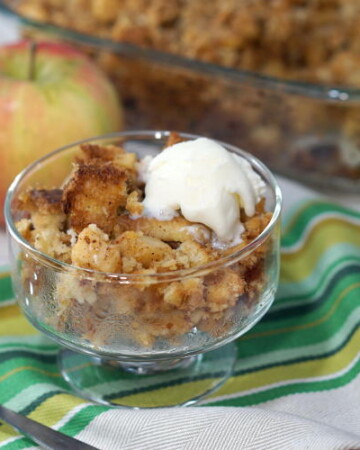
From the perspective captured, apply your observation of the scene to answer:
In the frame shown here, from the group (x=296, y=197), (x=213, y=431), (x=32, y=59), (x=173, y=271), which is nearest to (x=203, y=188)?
(x=173, y=271)

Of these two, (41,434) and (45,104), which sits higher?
(45,104)

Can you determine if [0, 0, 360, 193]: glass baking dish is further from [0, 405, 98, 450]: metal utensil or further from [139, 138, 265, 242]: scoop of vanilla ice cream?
[0, 405, 98, 450]: metal utensil

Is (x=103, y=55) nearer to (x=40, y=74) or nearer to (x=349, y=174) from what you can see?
(x=40, y=74)

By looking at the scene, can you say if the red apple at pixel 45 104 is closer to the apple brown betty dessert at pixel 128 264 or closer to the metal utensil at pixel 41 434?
the apple brown betty dessert at pixel 128 264

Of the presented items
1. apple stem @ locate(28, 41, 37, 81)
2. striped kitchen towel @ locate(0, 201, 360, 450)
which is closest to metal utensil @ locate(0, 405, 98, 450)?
striped kitchen towel @ locate(0, 201, 360, 450)

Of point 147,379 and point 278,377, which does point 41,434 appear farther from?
point 278,377

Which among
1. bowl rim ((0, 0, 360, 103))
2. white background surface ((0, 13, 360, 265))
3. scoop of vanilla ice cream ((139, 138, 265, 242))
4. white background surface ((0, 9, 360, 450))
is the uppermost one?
bowl rim ((0, 0, 360, 103))

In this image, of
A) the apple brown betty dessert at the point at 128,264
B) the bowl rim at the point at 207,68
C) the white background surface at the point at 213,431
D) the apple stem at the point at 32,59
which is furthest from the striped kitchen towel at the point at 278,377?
the apple stem at the point at 32,59

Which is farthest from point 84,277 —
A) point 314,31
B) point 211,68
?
point 314,31
